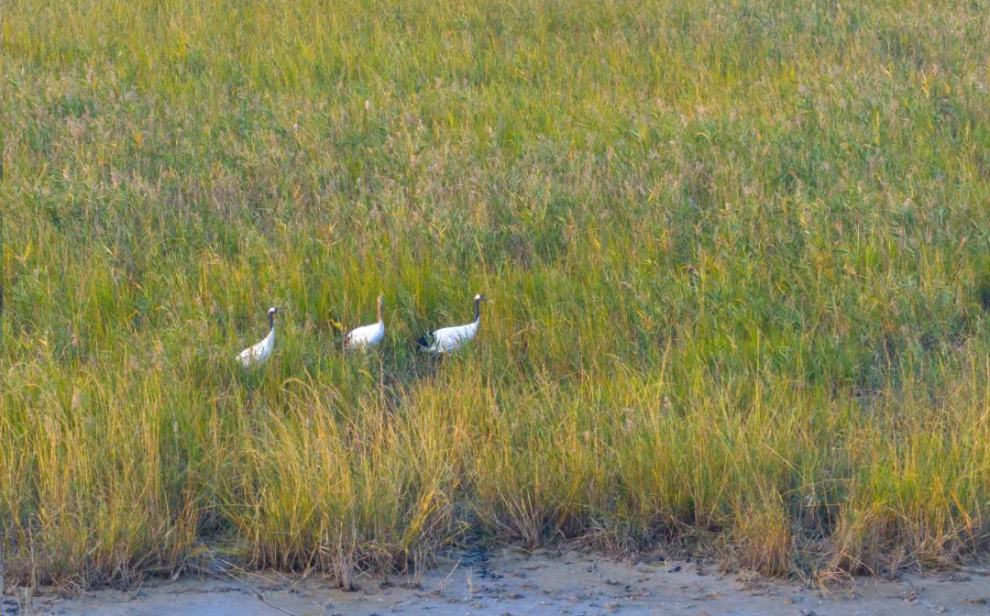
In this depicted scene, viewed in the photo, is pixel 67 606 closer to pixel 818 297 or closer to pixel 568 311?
pixel 568 311

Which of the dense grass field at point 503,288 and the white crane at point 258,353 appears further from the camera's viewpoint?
the white crane at point 258,353

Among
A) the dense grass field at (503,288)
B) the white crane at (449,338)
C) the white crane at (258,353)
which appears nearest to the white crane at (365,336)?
the dense grass field at (503,288)

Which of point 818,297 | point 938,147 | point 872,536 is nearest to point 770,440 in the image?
point 872,536

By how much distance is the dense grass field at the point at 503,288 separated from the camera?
3918 mm

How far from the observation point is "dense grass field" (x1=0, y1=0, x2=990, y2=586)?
154 inches

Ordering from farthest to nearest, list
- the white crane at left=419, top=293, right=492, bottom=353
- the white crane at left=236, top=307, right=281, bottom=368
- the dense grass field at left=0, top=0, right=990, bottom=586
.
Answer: the white crane at left=419, top=293, right=492, bottom=353 < the white crane at left=236, top=307, right=281, bottom=368 < the dense grass field at left=0, top=0, right=990, bottom=586

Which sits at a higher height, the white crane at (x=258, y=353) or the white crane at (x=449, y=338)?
the white crane at (x=258, y=353)

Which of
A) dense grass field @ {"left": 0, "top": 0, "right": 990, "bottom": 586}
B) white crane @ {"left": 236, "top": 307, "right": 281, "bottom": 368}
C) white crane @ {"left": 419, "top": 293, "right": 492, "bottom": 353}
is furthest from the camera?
white crane @ {"left": 419, "top": 293, "right": 492, "bottom": 353}

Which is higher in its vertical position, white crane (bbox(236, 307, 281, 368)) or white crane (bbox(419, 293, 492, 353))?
white crane (bbox(236, 307, 281, 368))

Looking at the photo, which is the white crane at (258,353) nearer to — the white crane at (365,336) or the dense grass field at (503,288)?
the dense grass field at (503,288)

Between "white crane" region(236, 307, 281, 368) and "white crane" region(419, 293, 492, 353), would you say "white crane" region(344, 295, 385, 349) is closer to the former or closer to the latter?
"white crane" region(419, 293, 492, 353)

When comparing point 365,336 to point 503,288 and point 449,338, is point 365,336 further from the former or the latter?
point 503,288

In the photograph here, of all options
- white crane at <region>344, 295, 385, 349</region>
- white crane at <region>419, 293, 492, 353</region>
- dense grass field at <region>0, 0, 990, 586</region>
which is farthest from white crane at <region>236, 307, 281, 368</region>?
white crane at <region>419, 293, 492, 353</region>

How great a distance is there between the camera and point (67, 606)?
357 centimetres
